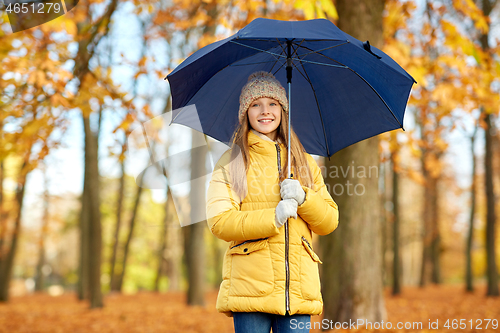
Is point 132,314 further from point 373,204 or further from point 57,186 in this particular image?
point 57,186

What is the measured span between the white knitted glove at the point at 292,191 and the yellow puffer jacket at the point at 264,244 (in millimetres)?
36

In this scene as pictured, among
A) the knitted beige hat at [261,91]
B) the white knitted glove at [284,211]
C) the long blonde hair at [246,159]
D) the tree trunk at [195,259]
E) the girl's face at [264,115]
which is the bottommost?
the tree trunk at [195,259]

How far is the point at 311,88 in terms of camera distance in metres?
2.96

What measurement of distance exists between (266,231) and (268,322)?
0.52 meters

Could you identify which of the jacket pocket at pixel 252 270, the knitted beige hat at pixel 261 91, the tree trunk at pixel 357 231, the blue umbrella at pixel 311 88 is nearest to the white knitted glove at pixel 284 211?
the jacket pocket at pixel 252 270

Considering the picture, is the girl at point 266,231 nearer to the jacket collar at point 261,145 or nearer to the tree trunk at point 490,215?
the jacket collar at point 261,145

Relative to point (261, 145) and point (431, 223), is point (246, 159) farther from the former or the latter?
point (431, 223)

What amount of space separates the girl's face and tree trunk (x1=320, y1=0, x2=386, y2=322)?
276cm

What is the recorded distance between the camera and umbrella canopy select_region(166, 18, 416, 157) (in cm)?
263

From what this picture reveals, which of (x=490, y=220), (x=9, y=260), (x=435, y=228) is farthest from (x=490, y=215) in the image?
(x=9, y=260)

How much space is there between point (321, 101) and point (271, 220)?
1.30 meters

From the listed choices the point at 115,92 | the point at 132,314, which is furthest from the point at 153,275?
the point at 115,92

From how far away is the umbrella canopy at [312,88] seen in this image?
8.64ft

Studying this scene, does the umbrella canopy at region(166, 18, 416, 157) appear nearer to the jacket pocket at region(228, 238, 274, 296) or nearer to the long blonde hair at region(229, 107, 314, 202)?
the long blonde hair at region(229, 107, 314, 202)
